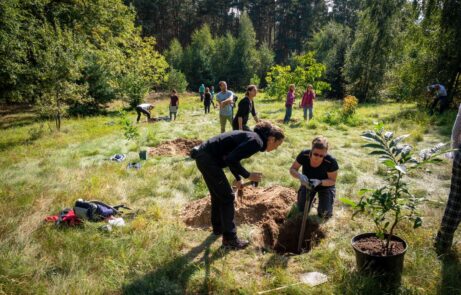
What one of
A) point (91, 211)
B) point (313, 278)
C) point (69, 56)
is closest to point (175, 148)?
point (91, 211)

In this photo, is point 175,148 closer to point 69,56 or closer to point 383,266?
point 69,56

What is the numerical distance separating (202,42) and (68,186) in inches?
1367

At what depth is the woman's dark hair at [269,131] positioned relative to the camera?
11.9ft

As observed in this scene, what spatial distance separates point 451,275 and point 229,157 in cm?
249

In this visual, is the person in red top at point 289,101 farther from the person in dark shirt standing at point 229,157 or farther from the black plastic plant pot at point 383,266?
the black plastic plant pot at point 383,266

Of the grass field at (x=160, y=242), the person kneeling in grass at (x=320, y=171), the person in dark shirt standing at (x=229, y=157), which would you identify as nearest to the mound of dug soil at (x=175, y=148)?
the grass field at (x=160, y=242)

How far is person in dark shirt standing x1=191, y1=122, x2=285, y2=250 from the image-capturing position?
3.50 metres

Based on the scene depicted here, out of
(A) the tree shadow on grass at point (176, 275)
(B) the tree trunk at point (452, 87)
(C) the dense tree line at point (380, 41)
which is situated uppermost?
(C) the dense tree line at point (380, 41)

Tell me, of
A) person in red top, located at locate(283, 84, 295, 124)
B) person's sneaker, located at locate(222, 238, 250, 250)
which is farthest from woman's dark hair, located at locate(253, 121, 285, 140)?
person in red top, located at locate(283, 84, 295, 124)

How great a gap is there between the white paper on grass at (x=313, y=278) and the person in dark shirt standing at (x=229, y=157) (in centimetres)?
88

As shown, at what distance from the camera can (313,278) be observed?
3359 mm

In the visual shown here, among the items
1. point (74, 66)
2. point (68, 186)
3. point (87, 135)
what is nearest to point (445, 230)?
point (68, 186)

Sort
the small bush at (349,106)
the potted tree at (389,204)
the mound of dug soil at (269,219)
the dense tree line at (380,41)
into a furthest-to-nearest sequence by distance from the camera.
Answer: the dense tree line at (380,41) < the small bush at (349,106) < the mound of dug soil at (269,219) < the potted tree at (389,204)

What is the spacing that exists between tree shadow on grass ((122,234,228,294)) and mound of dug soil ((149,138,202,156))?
507cm
